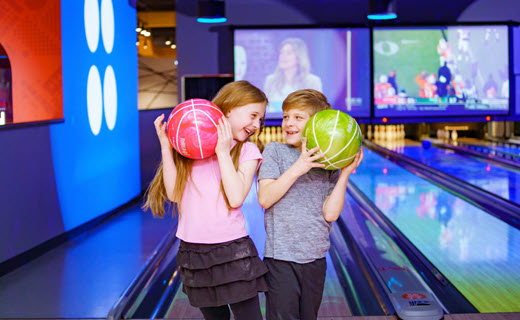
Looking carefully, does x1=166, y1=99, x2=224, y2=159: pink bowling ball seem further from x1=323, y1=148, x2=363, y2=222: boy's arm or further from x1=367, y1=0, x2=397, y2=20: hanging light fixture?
x1=367, y1=0, x2=397, y2=20: hanging light fixture

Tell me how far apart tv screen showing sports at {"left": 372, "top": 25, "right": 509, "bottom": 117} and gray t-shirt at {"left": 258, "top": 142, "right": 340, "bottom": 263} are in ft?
25.9

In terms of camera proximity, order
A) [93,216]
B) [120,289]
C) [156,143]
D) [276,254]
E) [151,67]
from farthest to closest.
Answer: [151,67], [156,143], [93,216], [120,289], [276,254]

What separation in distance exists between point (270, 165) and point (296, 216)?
171 mm

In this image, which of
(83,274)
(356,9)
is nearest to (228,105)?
(83,274)

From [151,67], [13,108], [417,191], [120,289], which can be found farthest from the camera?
[151,67]

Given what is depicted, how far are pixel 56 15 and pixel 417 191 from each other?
3.56m

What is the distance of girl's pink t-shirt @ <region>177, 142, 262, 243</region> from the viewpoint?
158 cm

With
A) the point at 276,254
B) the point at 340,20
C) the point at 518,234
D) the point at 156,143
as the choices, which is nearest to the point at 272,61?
the point at 340,20

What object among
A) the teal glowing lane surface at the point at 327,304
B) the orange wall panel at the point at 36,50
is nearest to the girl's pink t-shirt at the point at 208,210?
the teal glowing lane surface at the point at 327,304

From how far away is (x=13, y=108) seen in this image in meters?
4.18

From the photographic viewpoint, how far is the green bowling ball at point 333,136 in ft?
5.06

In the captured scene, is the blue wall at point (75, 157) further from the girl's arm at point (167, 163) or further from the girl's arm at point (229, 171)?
the girl's arm at point (229, 171)

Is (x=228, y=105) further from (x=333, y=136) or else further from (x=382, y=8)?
(x=382, y=8)

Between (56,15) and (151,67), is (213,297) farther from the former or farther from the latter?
(151,67)
